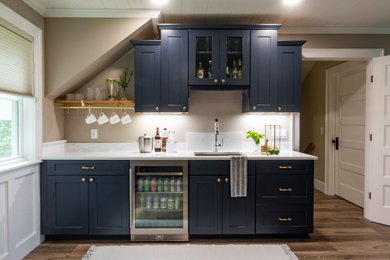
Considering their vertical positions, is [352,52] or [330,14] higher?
[330,14]

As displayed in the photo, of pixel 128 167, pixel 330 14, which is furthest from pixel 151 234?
pixel 330 14

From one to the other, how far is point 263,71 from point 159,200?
1808 millimetres

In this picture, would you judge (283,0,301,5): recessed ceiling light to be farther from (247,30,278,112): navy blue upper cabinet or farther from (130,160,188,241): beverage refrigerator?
(130,160,188,241): beverage refrigerator

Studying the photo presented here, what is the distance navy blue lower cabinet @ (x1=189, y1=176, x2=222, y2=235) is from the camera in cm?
267

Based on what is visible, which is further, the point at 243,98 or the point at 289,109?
the point at 243,98

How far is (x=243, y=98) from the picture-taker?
320 cm

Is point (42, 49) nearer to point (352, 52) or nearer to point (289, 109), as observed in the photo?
point (289, 109)

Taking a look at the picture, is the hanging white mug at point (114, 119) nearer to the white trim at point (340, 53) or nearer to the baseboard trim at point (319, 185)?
the white trim at point (340, 53)

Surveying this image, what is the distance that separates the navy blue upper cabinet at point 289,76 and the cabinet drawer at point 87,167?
6.03 ft

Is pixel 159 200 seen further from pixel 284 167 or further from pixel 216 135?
pixel 284 167

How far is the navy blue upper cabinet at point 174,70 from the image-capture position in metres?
2.85

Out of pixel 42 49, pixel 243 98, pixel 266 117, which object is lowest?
pixel 266 117

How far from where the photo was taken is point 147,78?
2871mm

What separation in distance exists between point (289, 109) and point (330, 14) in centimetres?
113
